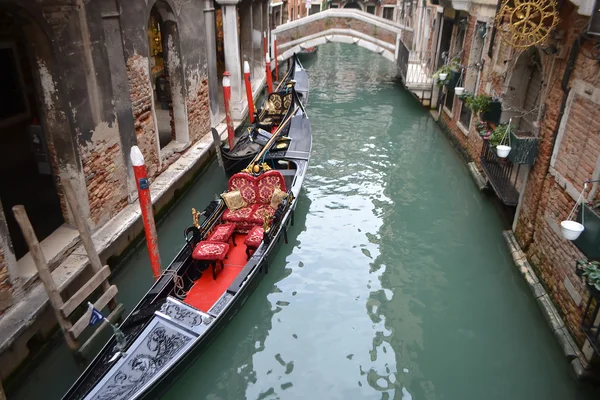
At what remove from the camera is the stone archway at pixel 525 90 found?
5133 millimetres

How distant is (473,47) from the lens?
709cm

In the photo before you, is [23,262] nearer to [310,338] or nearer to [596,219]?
[310,338]

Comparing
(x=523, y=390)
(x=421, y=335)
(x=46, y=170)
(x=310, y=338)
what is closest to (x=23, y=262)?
(x=46, y=170)

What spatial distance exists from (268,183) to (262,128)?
2.70 metres

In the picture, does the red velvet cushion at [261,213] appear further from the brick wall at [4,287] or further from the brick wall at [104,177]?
the brick wall at [4,287]

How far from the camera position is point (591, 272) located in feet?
9.18

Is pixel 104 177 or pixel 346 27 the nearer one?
pixel 104 177

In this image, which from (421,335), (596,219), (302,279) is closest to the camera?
(596,219)

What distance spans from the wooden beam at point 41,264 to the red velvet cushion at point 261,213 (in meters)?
2.01

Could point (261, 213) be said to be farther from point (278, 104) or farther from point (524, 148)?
point (278, 104)

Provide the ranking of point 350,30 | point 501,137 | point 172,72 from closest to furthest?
point 501,137 < point 172,72 < point 350,30

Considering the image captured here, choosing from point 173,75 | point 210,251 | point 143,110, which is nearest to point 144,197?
point 210,251

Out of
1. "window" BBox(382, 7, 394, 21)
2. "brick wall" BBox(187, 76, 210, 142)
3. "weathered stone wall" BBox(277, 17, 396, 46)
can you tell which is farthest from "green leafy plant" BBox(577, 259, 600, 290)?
"window" BBox(382, 7, 394, 21)

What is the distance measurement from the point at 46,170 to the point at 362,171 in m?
4.39
